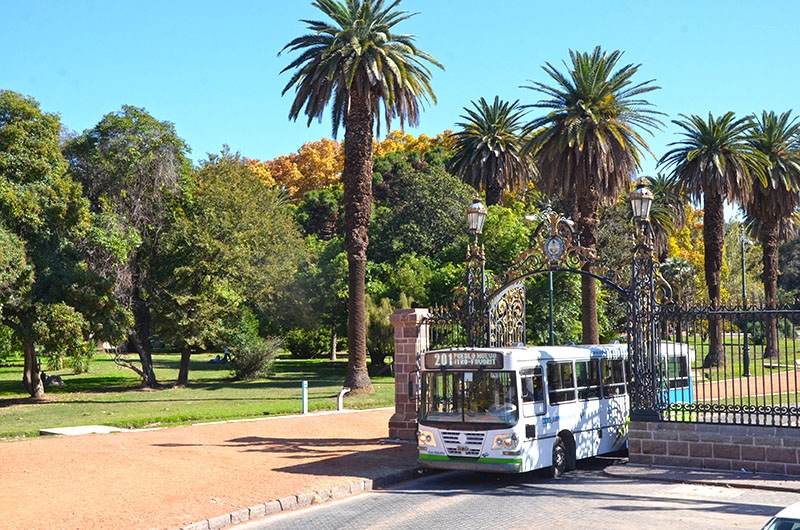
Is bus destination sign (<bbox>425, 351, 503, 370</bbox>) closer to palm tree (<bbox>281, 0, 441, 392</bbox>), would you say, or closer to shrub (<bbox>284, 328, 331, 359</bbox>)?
palm tree (<bbox>281, 0, 441, 392</bbox>)

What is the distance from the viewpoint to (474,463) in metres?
13.7

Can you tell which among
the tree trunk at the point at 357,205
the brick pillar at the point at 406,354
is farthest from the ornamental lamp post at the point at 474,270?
the tree trunk at the point at 357,205

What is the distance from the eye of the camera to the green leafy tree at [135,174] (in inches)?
1489

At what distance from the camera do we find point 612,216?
5328cm

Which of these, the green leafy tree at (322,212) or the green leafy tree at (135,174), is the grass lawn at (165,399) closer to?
the green leafy tree at (135,174)

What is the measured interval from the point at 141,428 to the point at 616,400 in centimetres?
1352

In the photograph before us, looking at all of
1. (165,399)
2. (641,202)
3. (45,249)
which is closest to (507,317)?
(641,202)

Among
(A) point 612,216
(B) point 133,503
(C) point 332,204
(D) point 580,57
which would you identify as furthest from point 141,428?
(C) point 332,204

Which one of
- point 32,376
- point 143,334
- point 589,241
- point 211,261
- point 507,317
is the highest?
point 211,261

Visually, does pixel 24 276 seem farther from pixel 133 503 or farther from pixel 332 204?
pixel 332 204

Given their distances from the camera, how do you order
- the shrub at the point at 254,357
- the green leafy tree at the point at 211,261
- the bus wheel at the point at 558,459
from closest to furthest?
the bus wheel at the point at 558,459
the green leafy tree at the point at 211,261
the shrub at the point at 254,357

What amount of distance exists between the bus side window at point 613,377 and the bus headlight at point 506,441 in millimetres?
3651

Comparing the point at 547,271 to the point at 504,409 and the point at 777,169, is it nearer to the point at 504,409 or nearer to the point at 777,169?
the point at 504,409

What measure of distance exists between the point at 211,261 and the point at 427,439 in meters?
28.6
